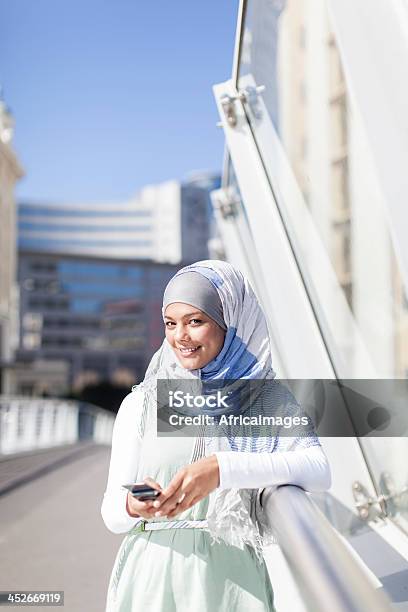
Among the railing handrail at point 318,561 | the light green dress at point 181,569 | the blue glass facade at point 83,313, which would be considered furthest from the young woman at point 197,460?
the blue glass facade at point 83,313

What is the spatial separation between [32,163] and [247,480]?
2.39m

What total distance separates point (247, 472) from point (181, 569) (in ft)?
0.65

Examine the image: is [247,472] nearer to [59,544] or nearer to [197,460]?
[197,460]

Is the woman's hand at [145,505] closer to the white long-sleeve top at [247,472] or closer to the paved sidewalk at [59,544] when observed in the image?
the white long-sleeve top at [247,472]

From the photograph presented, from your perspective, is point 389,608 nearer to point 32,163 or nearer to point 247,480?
point 247,480

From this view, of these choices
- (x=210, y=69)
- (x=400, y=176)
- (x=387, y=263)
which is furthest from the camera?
(x=210, y=69)

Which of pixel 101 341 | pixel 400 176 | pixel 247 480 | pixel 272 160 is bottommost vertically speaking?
pixel 247 480

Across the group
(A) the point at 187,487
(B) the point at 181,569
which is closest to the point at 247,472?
(A) the point at 187,487

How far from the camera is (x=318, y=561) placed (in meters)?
0.77

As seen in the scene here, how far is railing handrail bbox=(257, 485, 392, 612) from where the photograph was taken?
70cm

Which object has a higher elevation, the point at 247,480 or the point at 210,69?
the point at 210,69

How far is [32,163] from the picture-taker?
10.2ft

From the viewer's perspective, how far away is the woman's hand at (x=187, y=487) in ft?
3.21

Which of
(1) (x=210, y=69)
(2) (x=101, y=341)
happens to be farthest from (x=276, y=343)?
(2) (x=101, y=341)
